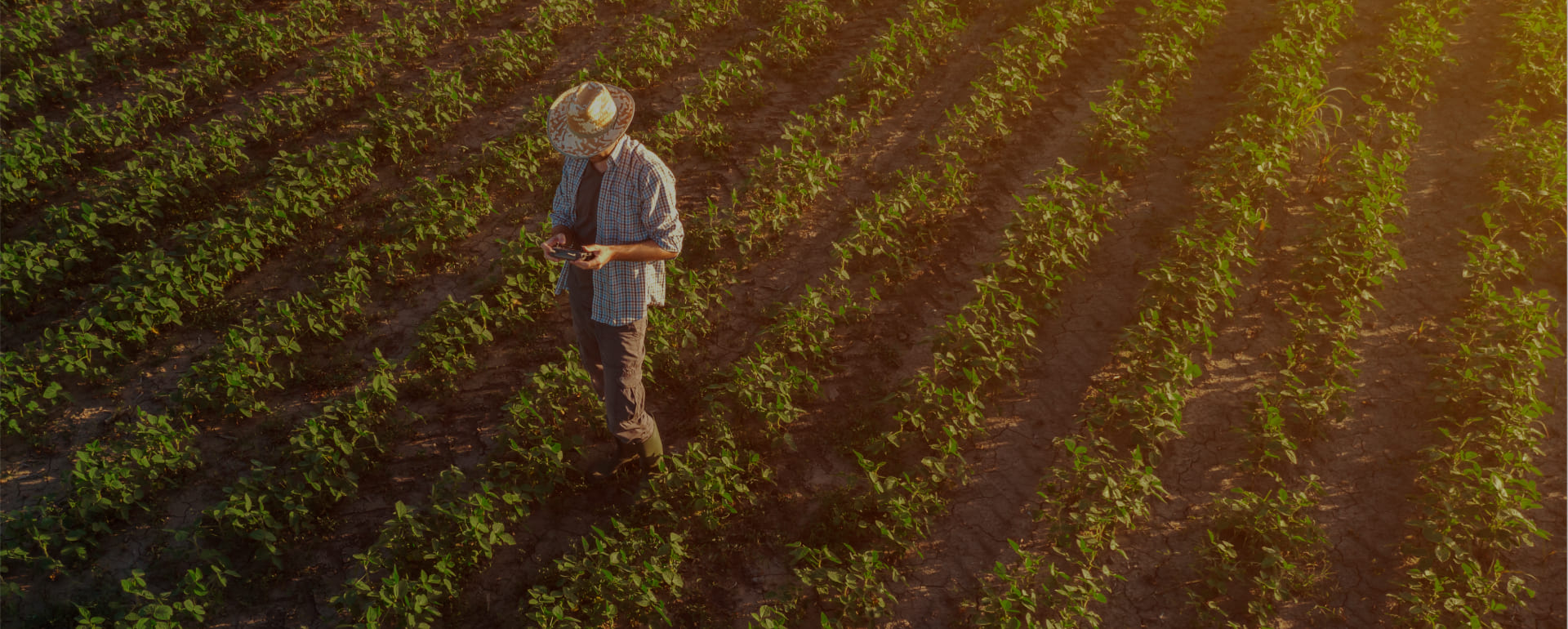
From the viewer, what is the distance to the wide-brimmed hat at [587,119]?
376 centimetres

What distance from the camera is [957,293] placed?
6520 mm

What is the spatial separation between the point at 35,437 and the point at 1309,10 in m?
11.5

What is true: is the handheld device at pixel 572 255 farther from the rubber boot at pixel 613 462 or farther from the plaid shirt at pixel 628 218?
the rubber boot at pixel 613 462

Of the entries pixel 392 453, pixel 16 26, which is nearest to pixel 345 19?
pixel 16 26

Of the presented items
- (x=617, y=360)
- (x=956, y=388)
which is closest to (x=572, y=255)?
(x=617, y=360)

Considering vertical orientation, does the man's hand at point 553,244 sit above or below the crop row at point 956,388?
above

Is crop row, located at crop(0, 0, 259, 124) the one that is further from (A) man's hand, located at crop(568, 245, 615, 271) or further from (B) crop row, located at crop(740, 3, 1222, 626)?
(B) crop row, located at crop(740, 3, 1222, 626)

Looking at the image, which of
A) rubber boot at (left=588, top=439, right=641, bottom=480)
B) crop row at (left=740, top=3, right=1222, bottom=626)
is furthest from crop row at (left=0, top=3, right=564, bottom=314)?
crop row at (left=740, top=3, right=1222, bottom=626)

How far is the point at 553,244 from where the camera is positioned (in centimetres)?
391

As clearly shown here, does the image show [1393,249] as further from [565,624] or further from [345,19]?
[345,19]

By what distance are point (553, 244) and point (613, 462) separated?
5.50ft

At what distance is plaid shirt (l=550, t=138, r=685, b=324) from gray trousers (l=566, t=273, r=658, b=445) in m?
0.12

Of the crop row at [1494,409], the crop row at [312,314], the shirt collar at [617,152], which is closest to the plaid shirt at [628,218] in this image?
the shirt collar at [617,152]

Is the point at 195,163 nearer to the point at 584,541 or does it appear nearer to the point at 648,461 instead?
the point at 648,461
